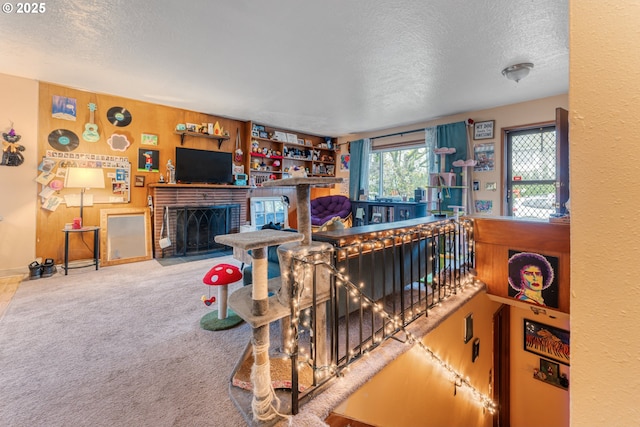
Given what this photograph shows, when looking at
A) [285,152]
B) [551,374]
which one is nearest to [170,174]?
[285,152]

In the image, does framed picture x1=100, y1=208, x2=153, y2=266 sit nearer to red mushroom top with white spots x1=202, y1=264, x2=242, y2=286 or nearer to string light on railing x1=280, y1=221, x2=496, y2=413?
red mushroom top with white spots x1=202, y1=264, x2=242, y2=286

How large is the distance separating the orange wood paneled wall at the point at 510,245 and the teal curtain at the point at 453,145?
6.66 feet

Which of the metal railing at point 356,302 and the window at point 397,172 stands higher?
the window at point 397,172

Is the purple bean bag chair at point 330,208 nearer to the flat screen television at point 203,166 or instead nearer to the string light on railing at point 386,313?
the flat screen television at point 203,166

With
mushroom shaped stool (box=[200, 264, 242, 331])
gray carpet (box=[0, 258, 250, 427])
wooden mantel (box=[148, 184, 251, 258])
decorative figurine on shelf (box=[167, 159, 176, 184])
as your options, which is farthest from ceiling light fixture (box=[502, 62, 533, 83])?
decorative figurine on shelf (box=[167, 159, 176, 184])

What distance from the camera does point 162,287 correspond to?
309 centimetres

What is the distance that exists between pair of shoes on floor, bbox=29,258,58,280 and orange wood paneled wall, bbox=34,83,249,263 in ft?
0.81

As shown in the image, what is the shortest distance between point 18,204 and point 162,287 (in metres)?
2.28

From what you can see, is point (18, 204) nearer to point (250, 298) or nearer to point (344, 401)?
point (250, 298)

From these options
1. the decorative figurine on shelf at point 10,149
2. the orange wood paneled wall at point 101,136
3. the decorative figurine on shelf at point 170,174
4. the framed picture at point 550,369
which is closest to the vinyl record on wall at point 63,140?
the orange wood paneled wall at point 101,136

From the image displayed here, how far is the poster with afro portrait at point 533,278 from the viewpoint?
98.4 inches

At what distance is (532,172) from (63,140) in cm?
693

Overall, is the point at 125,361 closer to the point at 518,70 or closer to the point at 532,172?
the point at 518,70

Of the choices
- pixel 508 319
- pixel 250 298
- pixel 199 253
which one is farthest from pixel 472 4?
pixel 199 253
